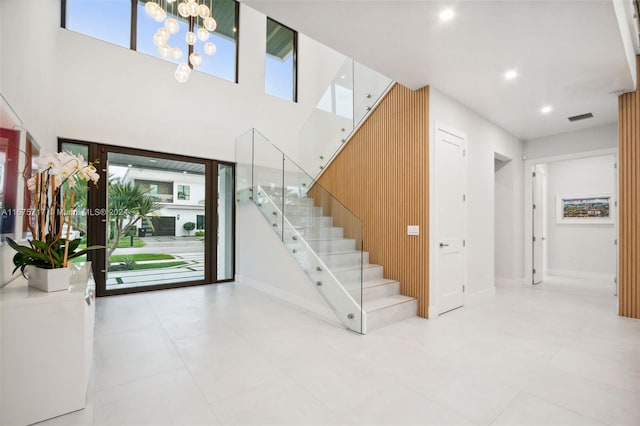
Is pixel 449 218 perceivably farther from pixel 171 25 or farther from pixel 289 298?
pixel 171 25

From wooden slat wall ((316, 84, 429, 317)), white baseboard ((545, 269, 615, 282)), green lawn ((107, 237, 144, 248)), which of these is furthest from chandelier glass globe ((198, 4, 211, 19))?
white baseboard ((545, 269, 615, 282))

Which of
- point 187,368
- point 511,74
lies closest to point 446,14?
point 511,74

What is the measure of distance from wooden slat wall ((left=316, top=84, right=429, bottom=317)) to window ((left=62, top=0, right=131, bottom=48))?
4.31 m

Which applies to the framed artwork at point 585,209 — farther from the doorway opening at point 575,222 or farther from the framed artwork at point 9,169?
the framed artwork at point 9,169

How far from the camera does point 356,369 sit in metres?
2.57

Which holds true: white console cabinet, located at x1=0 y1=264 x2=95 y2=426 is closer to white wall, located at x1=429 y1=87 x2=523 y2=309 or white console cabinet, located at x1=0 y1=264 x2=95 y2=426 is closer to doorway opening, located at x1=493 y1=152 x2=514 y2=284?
white wall, located at x1=429 y1=87 x2=523 y2=309

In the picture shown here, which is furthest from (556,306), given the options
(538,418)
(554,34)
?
(554,34)

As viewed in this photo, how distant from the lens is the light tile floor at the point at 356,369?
1979mm

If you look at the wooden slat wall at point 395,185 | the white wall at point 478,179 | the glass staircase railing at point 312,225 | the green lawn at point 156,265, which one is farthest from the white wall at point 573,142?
the green lawn at point 156,265

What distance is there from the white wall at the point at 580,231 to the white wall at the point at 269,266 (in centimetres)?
721

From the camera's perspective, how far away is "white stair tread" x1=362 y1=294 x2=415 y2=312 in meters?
3.67

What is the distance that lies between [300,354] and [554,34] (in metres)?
3.99

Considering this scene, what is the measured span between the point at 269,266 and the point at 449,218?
2999 mm

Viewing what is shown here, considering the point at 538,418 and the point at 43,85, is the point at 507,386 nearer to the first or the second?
the point at 538,418
